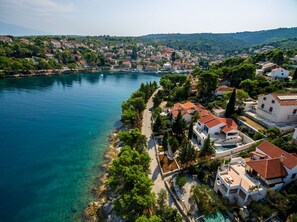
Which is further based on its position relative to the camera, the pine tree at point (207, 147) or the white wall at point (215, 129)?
the white wall at point (215, 129)

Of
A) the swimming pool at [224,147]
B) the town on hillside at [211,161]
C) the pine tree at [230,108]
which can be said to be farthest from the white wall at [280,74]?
the swimming pool at [224,147]

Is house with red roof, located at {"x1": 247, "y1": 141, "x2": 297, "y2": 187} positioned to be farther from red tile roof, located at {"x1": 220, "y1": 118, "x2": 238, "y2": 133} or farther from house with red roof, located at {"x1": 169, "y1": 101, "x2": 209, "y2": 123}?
house with red roof, located at {"x1": 169, "y1": 101, "x2": 209, "y2": 123}

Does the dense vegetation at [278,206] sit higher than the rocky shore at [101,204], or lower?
higher

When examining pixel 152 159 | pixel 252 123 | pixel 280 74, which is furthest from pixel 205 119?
pixel 280 74

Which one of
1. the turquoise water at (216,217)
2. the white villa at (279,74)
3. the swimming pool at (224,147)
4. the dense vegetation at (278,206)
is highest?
the white villa at (279,74)

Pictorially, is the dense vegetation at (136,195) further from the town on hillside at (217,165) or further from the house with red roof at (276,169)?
the house with red roof at (276,169)

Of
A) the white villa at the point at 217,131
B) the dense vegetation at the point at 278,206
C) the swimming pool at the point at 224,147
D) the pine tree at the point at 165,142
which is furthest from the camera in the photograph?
the white villa at the point at 217,131

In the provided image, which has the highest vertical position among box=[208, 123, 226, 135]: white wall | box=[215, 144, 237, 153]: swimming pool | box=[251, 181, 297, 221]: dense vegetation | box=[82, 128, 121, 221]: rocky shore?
box=[208, 123, 226, 135]: white wall

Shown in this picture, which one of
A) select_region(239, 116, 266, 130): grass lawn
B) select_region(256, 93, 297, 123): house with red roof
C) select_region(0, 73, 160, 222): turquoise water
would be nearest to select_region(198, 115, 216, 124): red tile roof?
select_region(239, 116, 266, 130): grass lawn

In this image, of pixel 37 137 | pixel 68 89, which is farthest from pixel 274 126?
pixel 68 89
